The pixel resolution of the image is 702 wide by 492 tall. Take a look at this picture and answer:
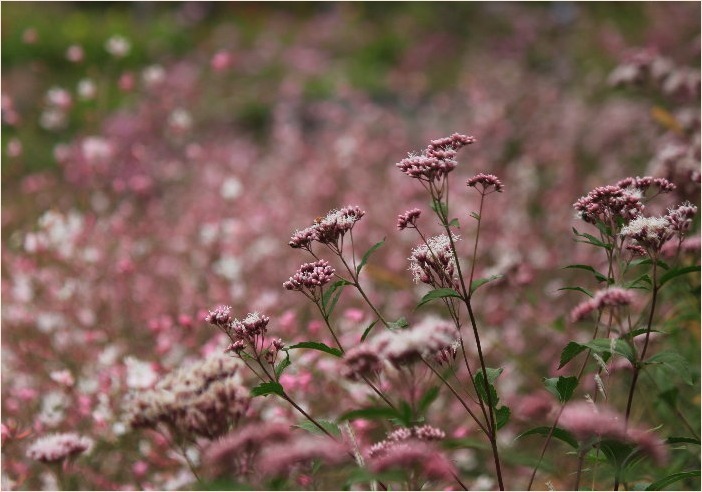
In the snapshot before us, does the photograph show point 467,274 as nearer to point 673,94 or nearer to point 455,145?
point 673,94

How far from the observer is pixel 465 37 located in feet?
34.8

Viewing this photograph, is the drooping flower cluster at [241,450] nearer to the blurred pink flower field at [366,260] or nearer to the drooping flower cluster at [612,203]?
the blurred pink flower field at [366,260]

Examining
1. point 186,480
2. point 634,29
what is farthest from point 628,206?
point 634,29

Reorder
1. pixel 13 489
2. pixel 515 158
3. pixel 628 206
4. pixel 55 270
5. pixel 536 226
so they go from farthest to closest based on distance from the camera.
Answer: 1. pixel 515 158
2. pixel 536 226
3. pixel 55 270
4. pixel 13 489
5. pixel 628 206

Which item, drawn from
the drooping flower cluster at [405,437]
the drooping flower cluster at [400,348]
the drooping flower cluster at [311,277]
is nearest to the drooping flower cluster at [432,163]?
the drooping flower cluster at [311,277]

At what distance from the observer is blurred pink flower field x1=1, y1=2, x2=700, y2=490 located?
1.58 m

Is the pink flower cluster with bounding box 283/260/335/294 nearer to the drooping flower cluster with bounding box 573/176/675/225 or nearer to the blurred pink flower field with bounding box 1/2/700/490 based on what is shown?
the blurred pink flower field with bounding box 1/2/700/490

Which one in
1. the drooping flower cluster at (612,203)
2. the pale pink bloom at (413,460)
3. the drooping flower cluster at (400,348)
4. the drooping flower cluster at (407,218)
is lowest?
the pale pink bloom at (413,460)

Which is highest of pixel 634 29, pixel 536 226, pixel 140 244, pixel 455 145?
pixel 634 29

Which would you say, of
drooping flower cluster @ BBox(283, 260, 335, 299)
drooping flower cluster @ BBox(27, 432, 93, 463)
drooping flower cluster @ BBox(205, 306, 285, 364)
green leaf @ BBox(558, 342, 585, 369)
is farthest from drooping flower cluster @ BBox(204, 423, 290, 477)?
green leaf @ BBox(558, 342, 585, 369)

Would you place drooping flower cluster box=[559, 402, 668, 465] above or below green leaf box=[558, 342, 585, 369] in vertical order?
below

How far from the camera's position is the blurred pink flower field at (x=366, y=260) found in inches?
62.2

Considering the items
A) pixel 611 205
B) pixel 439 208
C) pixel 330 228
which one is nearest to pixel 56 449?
pixel 330 228

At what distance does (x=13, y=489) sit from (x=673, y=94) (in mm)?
3641
